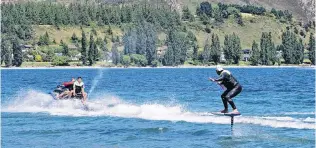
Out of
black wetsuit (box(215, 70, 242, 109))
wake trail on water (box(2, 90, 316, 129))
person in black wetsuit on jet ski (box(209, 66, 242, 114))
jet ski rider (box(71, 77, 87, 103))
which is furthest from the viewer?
jet ski rider (box(71, 77, 87, 103))

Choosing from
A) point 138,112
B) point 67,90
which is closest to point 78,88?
point 67,90

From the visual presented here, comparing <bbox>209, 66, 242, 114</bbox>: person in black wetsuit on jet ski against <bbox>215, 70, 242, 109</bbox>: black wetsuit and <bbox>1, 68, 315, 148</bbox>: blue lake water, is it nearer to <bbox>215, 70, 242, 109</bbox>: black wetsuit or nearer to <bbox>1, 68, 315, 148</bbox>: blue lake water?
<bbox>215, 70, 242, 109</bbox>: black wetsuit

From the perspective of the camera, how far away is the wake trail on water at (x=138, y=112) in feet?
124

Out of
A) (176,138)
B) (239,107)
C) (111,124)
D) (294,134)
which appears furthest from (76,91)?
(294,134)

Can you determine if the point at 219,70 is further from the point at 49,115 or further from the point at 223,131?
the point at 49,115

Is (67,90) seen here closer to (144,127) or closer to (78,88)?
(78,88)

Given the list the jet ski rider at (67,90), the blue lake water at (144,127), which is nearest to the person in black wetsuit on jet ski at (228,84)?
the blue lake water at (144,127)

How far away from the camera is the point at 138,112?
145ft

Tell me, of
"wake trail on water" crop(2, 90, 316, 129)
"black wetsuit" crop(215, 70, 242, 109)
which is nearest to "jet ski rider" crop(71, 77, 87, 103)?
"wake trail on water" crop(2, 90, 316, 129)

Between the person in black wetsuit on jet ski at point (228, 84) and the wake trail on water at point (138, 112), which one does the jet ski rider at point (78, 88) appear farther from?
the person in black wetsuit on jet ski at point (228, 84)

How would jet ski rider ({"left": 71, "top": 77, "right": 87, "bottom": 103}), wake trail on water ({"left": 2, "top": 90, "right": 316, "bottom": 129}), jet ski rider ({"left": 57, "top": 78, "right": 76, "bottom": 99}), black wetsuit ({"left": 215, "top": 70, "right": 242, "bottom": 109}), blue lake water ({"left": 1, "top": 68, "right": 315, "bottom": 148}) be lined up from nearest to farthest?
blue lake water ({"left": 1, "top": 68, "right": 315, "bottom": 148})
black wetsuit ({"left": 215, "top": 70, "right": 242, "bottom": 109})
wake trail on water ({"left": 2, "top": 90, "right": 316, "bottom": 129})
jet ski rider ({"left": 71, "top": 77, "right": 87, "bottom": 103})
jet ski rider ({"left": 57, "top": 78, "right": 76, "bottom": 99})

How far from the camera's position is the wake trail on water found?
37.9m

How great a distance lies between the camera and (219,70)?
3419cm

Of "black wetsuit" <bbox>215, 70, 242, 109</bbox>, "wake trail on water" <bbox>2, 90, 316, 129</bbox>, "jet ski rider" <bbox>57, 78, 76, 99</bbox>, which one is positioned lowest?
"wake trail on water" <bbox>2, 90, 316, 129</bbox>
